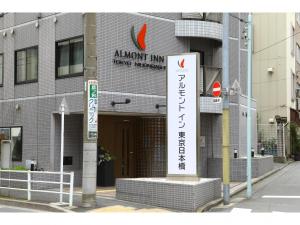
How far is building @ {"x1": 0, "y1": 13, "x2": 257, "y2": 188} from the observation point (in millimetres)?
17172

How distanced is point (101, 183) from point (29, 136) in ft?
10.7

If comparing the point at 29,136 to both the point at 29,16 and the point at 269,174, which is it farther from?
the point at 269,174

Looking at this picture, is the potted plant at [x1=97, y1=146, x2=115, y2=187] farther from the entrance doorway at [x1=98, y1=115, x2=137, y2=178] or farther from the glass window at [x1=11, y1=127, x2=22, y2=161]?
the glass window at [x1=11, y1=127, x2=22, y2=161]

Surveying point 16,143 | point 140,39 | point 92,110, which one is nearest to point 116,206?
point 92,110

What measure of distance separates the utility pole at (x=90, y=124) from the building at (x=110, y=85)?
4125mm

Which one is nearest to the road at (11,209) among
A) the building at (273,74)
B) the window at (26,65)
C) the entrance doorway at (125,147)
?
the window at (26,65)

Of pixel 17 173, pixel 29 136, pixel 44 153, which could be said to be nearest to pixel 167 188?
pixel 17 173

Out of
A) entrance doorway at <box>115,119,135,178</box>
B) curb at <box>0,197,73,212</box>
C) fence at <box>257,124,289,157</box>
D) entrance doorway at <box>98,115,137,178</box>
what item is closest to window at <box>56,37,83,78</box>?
entrance doorway at <box>98,115,137,178</box>

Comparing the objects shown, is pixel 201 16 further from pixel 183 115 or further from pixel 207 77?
pixel 183 115

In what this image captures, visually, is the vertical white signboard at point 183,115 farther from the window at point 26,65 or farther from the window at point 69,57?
the window at point 26,65

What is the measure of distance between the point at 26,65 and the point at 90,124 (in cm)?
771

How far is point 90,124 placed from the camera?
40.7 feet

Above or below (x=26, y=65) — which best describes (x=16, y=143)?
below

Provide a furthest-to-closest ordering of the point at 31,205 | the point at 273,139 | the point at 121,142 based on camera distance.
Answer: the point at 273,139, the point at 121,142, the point at 31,205
